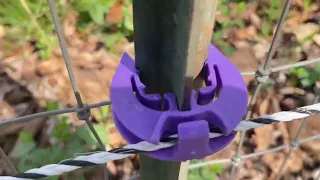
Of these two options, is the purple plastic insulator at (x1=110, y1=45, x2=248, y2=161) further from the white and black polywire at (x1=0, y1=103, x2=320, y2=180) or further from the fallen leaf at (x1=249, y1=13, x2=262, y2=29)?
the fallen leaf at (x1=249, y1=13, x2=262, y2=29)

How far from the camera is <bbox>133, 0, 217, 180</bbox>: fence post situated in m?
0.42

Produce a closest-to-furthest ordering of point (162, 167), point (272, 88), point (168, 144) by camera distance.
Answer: point (168, 144) < point (162, 167) < point (272, 88)

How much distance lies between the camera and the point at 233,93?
50 cm

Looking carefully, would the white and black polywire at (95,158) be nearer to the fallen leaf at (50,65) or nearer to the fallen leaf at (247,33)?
the fallen leaf at (50,65)

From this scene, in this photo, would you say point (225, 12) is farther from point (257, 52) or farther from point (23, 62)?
point (23, 62)

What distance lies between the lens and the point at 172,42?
451mm

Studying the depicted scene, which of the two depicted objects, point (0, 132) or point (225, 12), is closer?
point (0, 132)

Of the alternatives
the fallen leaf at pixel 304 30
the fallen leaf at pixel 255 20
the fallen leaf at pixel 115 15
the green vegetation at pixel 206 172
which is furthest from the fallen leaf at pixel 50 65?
the fallen leaf at pixel 304 30

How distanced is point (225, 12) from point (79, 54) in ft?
1.63

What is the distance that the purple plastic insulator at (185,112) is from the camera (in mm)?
464

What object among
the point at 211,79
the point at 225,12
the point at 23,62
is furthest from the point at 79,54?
the point at 211,79

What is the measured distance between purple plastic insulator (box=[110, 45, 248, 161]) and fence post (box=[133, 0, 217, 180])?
0.02m

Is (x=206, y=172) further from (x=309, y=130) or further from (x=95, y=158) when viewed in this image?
(x=95, y=158)

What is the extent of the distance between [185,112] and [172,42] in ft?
0.25
